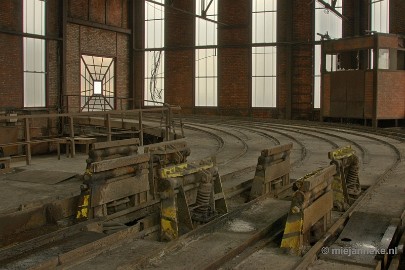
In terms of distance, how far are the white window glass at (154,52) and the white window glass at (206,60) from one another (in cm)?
193

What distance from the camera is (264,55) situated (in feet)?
73.9

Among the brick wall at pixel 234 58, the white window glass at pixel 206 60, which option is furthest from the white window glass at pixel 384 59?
the white window glass at pixel 206 60

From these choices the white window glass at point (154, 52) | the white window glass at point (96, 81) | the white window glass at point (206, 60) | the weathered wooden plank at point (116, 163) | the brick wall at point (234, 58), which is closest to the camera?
the weathered wooden plank at point (116, 163)

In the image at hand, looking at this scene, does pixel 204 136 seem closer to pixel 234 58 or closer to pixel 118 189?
pixel 118 189

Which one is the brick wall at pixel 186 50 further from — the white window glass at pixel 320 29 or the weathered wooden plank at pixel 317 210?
the weathered wooden plank at pixel 317 210

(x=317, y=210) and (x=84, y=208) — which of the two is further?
(x=84, y=208)

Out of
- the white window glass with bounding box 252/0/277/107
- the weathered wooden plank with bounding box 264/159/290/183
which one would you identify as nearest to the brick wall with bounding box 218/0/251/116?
the white window glass with bounding box 252/0/277/107

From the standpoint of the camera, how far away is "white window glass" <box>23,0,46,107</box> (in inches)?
773

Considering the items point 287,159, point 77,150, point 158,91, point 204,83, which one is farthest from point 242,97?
point 287,159

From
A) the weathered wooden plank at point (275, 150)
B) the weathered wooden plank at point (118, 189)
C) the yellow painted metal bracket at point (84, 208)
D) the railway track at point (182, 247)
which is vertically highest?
the weathered wooden plank at point (275, 150)

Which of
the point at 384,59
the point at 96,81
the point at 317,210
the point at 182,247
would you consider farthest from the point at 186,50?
the point at 182,247

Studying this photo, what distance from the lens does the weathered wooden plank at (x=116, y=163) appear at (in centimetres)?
571

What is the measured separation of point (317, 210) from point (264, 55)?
58.9 ft

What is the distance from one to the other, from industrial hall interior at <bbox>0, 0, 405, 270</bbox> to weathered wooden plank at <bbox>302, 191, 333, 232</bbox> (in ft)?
0.09
